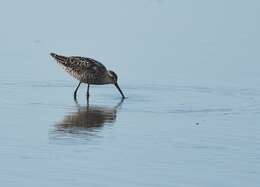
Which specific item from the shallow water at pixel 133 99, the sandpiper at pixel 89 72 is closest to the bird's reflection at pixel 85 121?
the shallow water at pixel 133 99

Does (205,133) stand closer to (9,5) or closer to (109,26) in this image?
(109,26)

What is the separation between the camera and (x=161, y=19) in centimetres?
2888

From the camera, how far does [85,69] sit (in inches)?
675

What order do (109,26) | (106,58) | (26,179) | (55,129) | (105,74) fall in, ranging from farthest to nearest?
(109,26) < (106,58) < (105,74) < (55,129) < (26,179)

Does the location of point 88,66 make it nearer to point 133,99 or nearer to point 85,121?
point 133,99

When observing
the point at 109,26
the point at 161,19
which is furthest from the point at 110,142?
the point at 161,19

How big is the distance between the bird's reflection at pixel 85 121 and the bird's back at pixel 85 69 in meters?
1.57

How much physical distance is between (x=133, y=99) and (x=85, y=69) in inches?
62.8

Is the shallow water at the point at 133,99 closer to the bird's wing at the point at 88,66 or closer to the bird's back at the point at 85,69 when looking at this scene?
the bird's back at the point at 85,69

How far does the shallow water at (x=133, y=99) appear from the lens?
9742 millimetres

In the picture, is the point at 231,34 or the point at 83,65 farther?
the point at 231,34

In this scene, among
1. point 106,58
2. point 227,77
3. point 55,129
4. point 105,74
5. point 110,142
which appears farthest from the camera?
point 106,58

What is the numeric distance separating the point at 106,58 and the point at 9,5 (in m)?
8.76

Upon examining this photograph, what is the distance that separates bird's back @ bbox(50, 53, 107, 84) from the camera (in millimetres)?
17000
